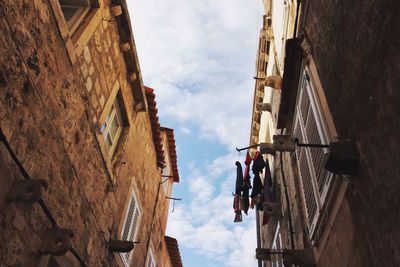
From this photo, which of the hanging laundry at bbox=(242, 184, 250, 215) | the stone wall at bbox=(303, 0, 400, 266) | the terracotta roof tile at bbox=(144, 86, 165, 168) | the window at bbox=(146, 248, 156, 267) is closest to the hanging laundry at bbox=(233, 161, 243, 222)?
the hanging laundry at bbox=(242, 184, 250, 215)

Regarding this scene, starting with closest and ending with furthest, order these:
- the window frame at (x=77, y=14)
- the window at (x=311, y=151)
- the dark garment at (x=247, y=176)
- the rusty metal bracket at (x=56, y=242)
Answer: the rusty metal bracket at (x=56, y=242), the window at (x=311, y=151), the window frame at (x=77, y=14), the dark garment at (x=247, y=176)

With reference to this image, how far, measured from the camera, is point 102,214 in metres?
7.42

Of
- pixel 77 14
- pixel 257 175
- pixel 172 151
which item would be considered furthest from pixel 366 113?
pixel 172 151

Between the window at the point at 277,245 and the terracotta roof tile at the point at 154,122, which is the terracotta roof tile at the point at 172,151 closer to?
the terracotta roof tile at the point at 154,122

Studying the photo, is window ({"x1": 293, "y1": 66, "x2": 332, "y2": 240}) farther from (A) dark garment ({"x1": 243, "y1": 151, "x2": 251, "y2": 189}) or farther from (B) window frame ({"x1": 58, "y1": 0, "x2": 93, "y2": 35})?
(B) window frame ({"x1": 58, "y1": 0, "x2": 93, "y2": 35})

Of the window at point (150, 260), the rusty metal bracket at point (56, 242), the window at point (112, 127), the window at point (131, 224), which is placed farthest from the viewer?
the window at point (150, 260)

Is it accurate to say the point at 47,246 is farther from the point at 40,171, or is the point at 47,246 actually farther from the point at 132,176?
the point at 132,176

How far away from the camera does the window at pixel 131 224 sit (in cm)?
900

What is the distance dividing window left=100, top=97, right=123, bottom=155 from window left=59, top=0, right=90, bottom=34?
2.10m

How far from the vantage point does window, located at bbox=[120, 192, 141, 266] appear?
9003 millimetres

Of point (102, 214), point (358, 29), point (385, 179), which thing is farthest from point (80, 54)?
point (385, 179)

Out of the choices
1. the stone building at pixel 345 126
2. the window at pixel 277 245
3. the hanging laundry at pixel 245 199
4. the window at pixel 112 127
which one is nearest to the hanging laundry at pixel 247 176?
the hanging laundry at pixel 245 199

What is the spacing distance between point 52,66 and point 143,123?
5.30 meters

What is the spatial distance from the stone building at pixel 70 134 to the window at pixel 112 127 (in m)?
0.02
